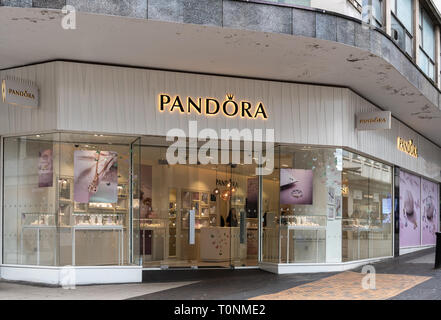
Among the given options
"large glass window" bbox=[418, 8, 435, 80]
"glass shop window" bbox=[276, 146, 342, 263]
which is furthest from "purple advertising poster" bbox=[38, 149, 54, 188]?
"large glass window" bbox=[418, 8, 435, 80]

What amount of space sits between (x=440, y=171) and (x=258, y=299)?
17547mm

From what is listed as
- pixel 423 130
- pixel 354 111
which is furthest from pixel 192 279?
pixel 423 130

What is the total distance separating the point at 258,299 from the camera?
9016 millimetres

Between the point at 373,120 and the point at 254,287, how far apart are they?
519cm

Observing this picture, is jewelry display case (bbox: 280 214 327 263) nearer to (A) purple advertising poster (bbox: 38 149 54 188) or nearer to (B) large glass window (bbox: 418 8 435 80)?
(A) purple advertising poster (bbox: 38 149 54 188)

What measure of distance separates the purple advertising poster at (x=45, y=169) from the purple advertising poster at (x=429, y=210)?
14.9 meters

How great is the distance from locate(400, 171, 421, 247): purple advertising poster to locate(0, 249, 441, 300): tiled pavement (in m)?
5.83

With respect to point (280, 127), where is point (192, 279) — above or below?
below

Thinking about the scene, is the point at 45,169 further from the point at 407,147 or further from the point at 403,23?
the point at 407,147

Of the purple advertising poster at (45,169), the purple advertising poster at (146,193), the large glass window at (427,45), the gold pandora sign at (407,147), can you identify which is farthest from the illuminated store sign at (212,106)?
the large glass window at (427,45)

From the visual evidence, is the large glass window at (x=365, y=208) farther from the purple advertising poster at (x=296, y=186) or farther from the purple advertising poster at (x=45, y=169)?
the purple advertising poster at (x=45, y=169)

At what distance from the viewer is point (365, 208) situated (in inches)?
583
